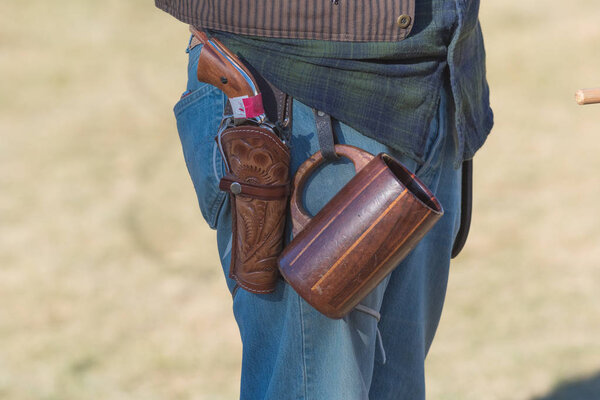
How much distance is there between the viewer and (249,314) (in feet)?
4.23

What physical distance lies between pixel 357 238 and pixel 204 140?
328 mm

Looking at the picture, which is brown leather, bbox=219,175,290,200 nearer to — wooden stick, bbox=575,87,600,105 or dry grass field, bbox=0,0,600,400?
wooden stick, bbox=575,87,600,105

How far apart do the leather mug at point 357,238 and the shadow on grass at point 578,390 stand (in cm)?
172

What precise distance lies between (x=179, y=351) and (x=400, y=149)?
6.36 ft

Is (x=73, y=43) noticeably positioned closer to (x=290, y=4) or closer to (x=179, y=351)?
(x=179, y=351)

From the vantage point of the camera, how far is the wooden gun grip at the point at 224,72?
1193mm

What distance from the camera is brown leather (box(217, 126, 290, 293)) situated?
1.20 metres

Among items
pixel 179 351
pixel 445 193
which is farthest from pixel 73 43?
pixel 445 193

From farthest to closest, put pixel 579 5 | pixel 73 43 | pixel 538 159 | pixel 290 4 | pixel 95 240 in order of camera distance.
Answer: pixel 579 5, pixel 73 43, pixel 538 159, pixel 95 240, pixel 290 4

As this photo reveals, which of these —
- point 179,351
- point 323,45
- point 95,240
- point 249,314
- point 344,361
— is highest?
point 323,45

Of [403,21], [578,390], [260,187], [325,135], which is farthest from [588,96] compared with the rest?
[578,390]

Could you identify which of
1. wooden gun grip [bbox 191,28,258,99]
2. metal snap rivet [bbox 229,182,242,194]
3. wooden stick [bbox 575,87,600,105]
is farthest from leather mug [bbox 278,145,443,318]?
wooden stick [bbox 575,87,600,105]

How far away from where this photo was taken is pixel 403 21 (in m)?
1.22

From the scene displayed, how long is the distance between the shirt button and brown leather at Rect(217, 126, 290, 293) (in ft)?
0.91
